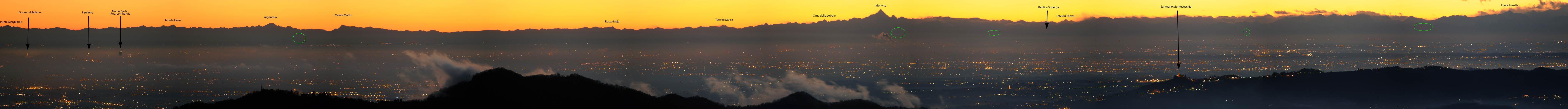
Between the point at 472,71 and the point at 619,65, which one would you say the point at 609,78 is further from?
the point at 619,65

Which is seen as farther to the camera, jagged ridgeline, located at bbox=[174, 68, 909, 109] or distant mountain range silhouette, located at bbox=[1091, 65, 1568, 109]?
jagged ridgeline, located at bbox=[174, 68, 909, 109]

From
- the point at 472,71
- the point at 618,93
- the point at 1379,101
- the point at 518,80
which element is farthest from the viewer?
the point at 472,71

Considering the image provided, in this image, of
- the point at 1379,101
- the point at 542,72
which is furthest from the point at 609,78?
Result: the point at 1379,101

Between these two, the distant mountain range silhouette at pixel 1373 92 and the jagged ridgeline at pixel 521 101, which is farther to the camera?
the jagged ridgeline at pixel 521 101

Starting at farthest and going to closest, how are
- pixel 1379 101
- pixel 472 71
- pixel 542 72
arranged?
pixel 542 72 < pixel 472 71 < pixel 1379 101
